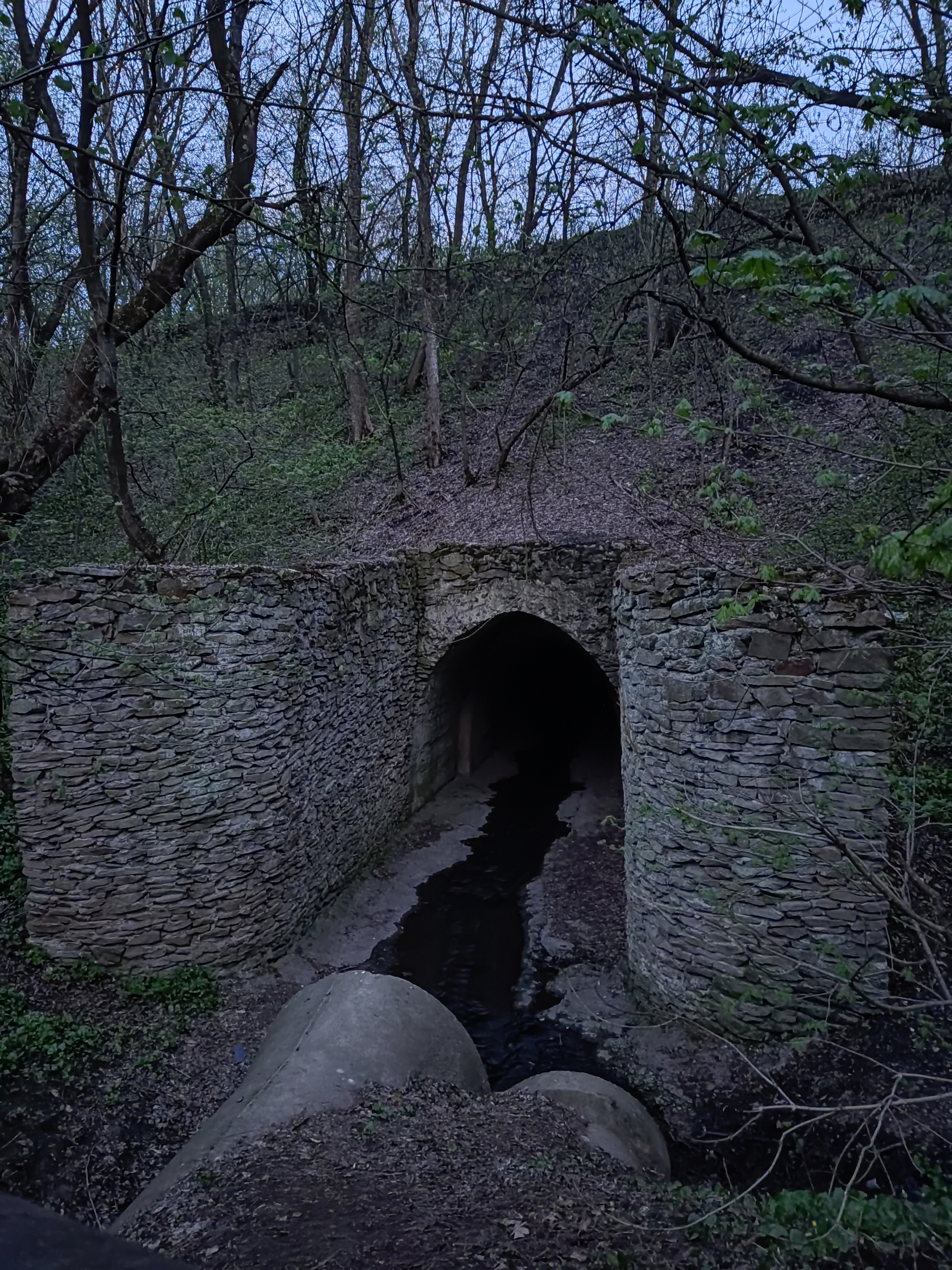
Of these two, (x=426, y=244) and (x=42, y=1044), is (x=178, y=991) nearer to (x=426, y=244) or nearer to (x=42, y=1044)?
(x=42, y=1044)

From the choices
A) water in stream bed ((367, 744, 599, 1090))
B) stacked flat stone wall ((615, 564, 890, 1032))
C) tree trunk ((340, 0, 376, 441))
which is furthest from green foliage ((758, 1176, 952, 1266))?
tree trunk ((340, 0, 376, 441))

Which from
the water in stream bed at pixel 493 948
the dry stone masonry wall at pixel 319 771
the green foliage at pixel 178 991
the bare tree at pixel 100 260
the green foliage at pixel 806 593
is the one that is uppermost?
the bare tree at pixel 100 260

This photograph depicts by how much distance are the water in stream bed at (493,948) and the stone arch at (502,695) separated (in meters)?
1.13

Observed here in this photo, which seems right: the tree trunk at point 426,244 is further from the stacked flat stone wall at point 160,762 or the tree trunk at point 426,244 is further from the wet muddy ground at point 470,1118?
the wet muddy ground at point 470,1118

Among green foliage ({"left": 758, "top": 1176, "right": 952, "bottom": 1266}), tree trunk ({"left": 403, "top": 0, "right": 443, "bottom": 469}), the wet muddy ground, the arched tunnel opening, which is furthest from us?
the arched tunnel opening

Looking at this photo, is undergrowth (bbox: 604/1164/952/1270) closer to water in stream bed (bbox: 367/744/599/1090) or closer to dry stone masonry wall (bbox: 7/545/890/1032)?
dry stone masonry wall (bbox: 7/545/890/1032)

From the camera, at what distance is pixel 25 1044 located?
17.6 ft

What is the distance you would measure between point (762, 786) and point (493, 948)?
364 cm

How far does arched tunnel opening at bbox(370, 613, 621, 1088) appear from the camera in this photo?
651cm

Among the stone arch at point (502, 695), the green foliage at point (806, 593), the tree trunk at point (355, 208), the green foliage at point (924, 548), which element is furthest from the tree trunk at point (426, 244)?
the stone arch at point (502, 695)

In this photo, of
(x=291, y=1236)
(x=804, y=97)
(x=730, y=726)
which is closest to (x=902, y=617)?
(x=730, y=726)

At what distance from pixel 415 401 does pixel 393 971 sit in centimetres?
1296

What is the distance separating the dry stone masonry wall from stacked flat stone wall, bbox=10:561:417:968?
0.02 m

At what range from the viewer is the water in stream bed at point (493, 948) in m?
6.06
